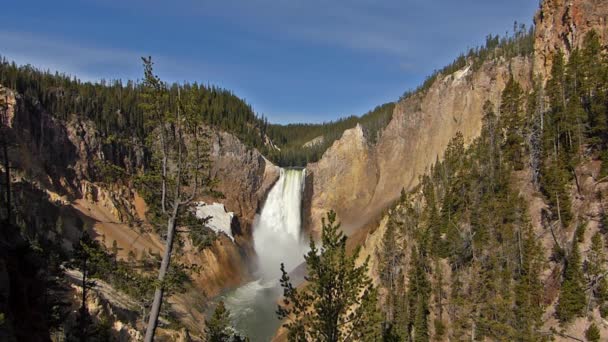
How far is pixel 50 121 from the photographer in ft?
246

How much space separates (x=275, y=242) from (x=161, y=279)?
3113 inches

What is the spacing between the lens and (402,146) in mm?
89812

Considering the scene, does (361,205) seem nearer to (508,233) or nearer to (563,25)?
(563,25)

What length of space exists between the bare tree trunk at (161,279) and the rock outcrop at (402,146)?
6703cm

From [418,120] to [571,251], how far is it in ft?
174

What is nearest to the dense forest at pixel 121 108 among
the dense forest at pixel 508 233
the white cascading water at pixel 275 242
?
the white cascading water at pixel 275 242

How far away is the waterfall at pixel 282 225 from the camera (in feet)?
290

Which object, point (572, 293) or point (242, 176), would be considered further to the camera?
point (242, 176)

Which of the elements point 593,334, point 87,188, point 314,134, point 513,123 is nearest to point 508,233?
point 593,334

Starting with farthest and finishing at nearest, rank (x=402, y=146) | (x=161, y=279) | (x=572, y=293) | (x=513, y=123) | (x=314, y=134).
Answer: (x=314, y=134) < (x=402, y=146) < (x=513, y=123) < (x=572, y=293) < (x=161, y=279)

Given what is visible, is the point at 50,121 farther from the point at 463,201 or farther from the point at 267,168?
the point at 463,201

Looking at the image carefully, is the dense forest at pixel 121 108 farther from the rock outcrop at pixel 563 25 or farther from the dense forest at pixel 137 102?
the rock outcrop at pixel 563 25

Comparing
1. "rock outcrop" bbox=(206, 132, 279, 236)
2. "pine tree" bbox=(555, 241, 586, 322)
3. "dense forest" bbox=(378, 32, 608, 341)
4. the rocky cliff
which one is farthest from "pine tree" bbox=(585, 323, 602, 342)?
"rock outcrop" bbox=(206, 132, 279, 236)

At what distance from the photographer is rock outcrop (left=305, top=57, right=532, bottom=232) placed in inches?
2940
